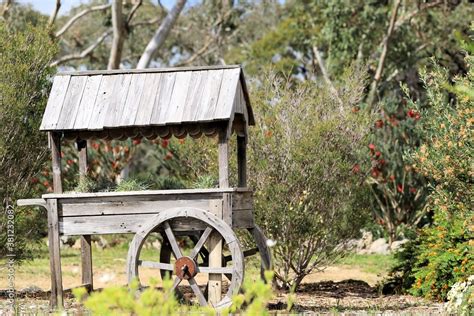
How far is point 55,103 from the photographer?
8562 millimetres

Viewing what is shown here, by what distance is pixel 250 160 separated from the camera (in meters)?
10.7

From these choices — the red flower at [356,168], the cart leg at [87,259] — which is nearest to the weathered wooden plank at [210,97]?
the cart leg at [87,259]

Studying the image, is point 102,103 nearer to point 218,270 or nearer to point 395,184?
point 218,270

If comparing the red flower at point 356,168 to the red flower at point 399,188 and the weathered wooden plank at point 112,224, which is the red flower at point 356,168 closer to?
the weathered wooden plank at point 112,224

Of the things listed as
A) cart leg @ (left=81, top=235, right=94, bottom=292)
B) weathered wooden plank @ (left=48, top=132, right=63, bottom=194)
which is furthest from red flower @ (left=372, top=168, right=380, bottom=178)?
weathered wooden plank @ (left=48, top=132, right=63, bottom=194)

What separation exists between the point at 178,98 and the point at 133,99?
1.53 feet

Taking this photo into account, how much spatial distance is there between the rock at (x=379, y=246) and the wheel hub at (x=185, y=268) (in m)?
9.96

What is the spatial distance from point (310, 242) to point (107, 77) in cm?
354

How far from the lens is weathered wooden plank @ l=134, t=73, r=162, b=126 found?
8180 mm

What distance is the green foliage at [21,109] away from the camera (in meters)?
9.88

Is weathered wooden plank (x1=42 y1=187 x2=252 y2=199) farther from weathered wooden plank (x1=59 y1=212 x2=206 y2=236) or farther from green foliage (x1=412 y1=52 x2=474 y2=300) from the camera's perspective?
green foliage (x1=412 y1=52 x2=474 y2=300)

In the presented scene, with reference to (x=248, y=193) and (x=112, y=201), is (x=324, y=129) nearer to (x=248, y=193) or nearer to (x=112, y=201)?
(x=248, y=193)

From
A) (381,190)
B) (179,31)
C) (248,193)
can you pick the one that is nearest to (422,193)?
(381,190)

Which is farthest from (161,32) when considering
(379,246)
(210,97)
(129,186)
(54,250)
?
(54,250)
